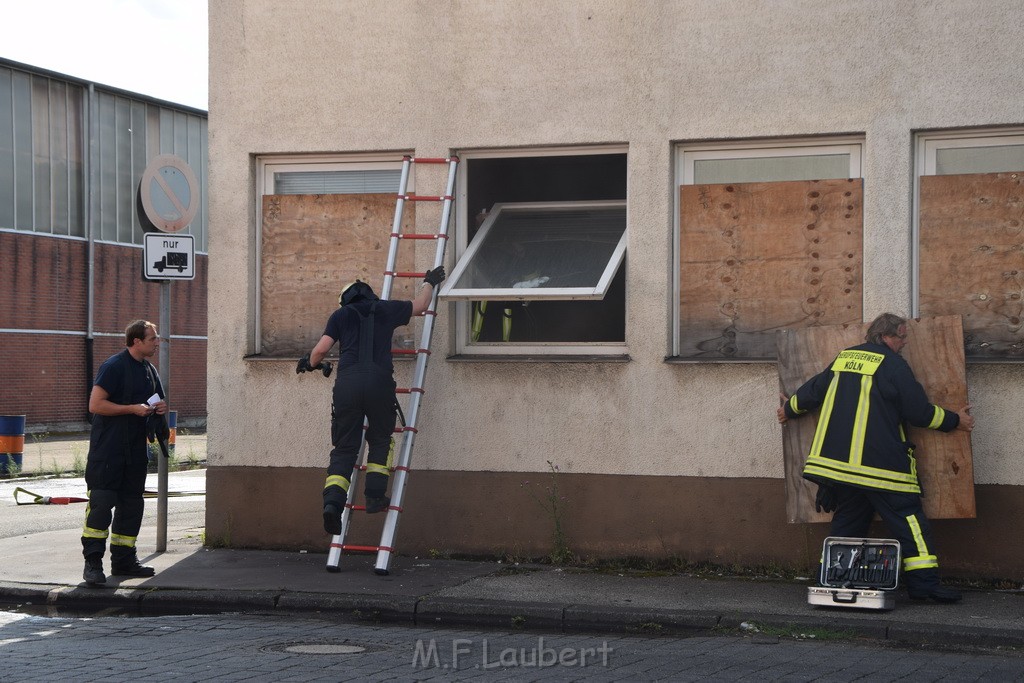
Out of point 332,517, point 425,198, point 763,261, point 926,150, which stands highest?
point 926,150

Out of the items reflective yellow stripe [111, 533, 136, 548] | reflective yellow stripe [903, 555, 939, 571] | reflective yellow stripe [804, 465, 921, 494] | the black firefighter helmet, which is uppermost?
the black firefighter helmet

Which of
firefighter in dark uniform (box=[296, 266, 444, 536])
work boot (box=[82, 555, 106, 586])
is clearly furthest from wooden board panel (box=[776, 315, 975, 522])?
work boot (box=[82, 555, 106, 586])

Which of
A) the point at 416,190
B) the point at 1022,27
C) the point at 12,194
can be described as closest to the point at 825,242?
the point at 1022,27

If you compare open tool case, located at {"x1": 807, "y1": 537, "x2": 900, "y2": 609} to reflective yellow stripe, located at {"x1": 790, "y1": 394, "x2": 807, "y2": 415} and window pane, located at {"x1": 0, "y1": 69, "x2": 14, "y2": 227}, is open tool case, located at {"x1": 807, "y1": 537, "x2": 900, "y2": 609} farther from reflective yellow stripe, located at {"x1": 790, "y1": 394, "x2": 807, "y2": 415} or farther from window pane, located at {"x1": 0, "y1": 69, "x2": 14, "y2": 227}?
window pane, located at {"x1": 0, "y1": 69, "x2": 14, "y2": 227}

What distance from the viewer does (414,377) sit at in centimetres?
966

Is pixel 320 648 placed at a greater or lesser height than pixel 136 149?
lesser

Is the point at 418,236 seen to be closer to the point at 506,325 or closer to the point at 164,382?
the point at 506,325

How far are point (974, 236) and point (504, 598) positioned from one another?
4018mm

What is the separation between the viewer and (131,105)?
112 feet

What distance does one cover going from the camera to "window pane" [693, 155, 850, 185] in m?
9.33

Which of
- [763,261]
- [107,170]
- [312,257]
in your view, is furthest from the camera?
[107,170]

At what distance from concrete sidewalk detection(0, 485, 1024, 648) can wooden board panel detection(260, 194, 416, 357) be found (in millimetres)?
A: 1825

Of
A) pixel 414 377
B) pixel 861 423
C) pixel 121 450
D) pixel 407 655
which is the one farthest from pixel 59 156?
pixel 407 655

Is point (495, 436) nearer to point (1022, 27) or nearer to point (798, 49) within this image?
point (798, 49)
